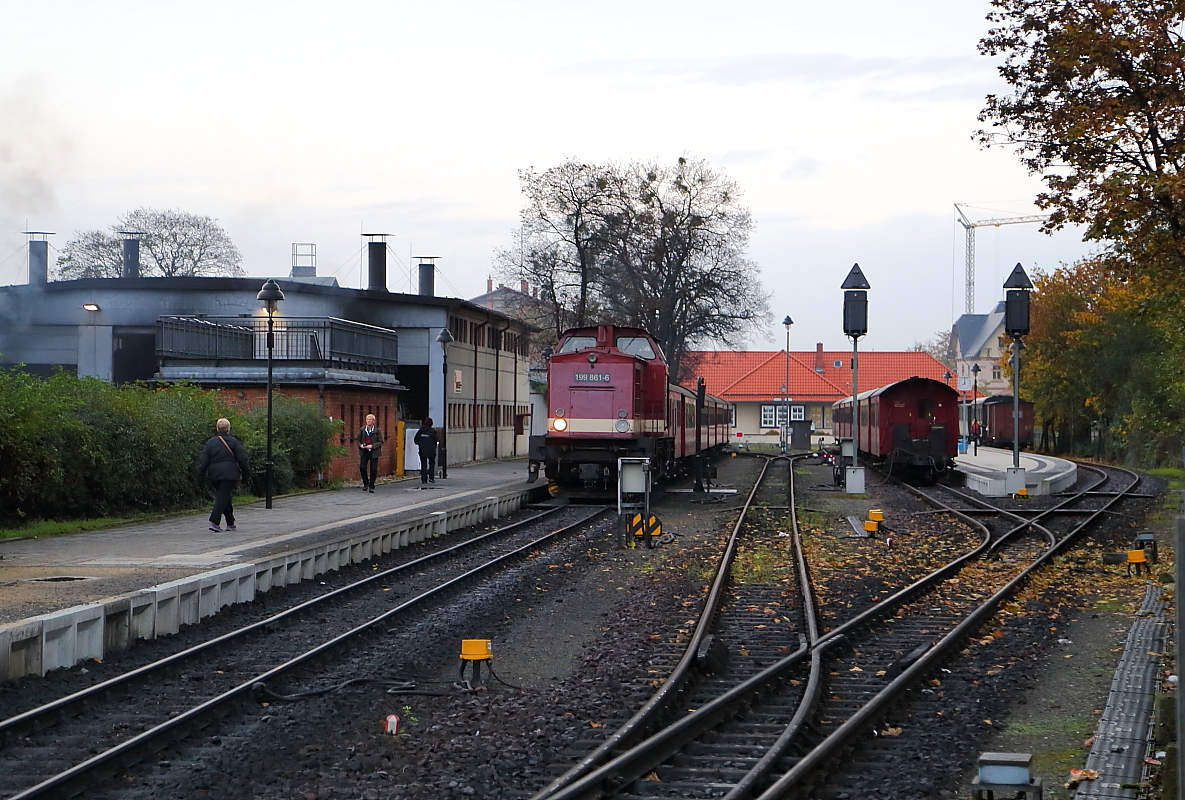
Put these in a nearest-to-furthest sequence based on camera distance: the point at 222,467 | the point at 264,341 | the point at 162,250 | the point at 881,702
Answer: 1. the point at 881,702
2. the point at 222,467
3. the point at 264,341
4. the point at 162,250

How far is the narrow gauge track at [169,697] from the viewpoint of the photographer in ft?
23.4

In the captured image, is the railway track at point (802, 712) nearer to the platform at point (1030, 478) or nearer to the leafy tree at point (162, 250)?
the platform at point (1030, 478)

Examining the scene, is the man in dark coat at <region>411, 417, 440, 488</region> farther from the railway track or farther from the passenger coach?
the railway track

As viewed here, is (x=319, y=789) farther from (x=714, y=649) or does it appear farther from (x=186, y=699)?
(x=714, y=649)

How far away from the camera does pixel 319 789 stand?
267 inches

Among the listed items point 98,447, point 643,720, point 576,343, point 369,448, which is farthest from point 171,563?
point 576,343

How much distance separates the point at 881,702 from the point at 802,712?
0.74 meters

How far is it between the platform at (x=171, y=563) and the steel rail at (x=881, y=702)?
5.87 metres

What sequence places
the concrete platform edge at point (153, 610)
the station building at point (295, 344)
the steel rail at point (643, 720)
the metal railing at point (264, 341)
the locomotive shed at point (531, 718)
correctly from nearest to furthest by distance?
the steel rail at point (643, 720)
the locomotive shed at point (531, 718)
the concrete platform edge at point (153, 610)
the station building at point (295, 344)
the metal railing at point (264, 341)

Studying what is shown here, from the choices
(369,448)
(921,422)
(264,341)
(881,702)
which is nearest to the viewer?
(881,702)

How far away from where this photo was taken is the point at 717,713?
835 centimetres

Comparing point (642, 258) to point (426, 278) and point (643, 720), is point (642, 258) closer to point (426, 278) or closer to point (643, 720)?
point (426, 278)

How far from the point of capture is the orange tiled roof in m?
84.6

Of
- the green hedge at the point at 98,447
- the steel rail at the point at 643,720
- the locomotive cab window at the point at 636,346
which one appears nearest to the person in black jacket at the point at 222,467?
the green hedge at the point at 98,447
